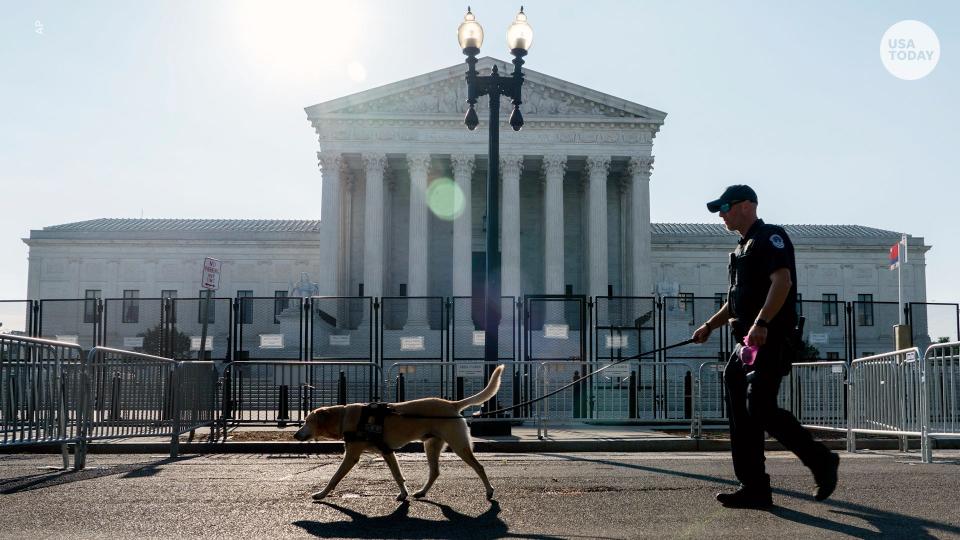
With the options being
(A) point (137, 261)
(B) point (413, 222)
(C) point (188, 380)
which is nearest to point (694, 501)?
(C) point (188, 380)

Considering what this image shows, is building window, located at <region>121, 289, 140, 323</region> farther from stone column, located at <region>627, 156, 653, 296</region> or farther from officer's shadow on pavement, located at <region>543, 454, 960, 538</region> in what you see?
stone column, located at <region>627, 156, 653, 296</region>

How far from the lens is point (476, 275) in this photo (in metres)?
59.8

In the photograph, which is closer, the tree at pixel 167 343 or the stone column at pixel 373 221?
the tree at pixel 167 343

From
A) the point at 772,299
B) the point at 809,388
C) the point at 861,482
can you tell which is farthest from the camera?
the point at 809,388

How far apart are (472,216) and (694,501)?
52585mm

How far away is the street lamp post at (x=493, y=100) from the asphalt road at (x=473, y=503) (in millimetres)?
5515

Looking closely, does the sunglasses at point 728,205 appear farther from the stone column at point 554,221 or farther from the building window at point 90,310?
the stone column at point 554,221

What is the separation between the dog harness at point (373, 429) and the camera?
22.6 ft

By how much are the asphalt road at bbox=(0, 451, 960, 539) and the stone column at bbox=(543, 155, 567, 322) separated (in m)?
43.7

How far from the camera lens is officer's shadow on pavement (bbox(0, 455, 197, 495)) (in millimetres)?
7809

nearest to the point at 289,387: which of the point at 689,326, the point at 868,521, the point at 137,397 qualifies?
the point at 137,397

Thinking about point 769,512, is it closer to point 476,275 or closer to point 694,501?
point 694,501

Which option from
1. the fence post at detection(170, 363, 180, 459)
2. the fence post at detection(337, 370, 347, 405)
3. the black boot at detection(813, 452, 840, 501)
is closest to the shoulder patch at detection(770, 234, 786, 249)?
the black boot at detection(813, 452, 840, 501)

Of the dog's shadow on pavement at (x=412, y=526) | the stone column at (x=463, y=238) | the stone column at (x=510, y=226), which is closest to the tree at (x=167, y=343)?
the dog's shadow on pavement at (x=412, y=526)
